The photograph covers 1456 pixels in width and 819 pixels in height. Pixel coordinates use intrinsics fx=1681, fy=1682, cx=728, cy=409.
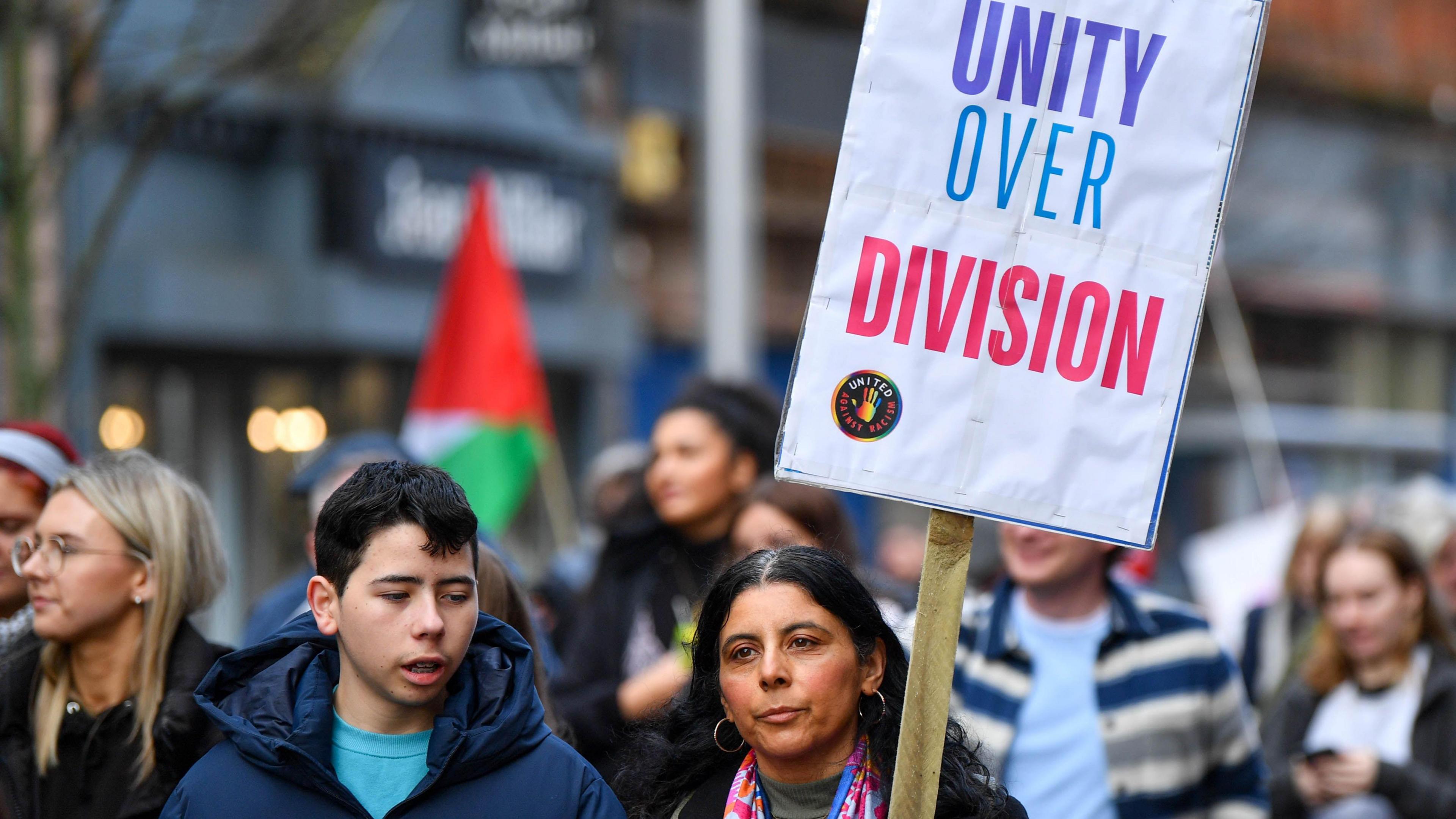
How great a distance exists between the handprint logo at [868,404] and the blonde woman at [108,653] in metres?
1.39

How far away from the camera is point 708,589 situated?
10.1ft

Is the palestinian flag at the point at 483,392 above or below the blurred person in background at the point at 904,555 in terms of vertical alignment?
above

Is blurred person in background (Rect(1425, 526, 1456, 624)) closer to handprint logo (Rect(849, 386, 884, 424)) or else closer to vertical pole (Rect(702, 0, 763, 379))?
vertical pole (Rect(702, 0, 763, 379))

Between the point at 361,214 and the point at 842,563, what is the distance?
29.4 feet

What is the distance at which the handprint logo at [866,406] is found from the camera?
2.76 meters

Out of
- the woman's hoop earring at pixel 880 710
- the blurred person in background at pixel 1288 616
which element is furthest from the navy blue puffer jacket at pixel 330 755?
the blurred person in background at pixel 1288 616

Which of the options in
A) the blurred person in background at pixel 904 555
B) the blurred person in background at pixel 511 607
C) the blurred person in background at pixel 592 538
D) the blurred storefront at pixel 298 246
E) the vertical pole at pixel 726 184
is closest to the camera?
Result: the blurred person in background at pixel 511 607

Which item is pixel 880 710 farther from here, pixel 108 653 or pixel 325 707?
pixel 108 653

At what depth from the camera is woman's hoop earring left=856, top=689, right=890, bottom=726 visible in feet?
9.56

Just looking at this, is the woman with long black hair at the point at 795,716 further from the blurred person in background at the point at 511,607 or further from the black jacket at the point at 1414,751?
the black jacket at the point at 1414,751

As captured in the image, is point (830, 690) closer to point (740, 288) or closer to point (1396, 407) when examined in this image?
point (740, 288)

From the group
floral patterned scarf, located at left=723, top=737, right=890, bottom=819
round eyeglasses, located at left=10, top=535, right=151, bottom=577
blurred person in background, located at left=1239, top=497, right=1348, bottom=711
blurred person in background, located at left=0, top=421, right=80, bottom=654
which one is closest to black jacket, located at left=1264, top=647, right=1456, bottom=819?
blurred person in background, located at left=1239, top=497, right=1348, bottom=711

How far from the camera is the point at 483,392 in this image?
314 inches

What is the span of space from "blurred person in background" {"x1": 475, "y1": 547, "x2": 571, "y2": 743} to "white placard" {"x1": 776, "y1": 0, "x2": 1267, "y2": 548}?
2.97 feet
